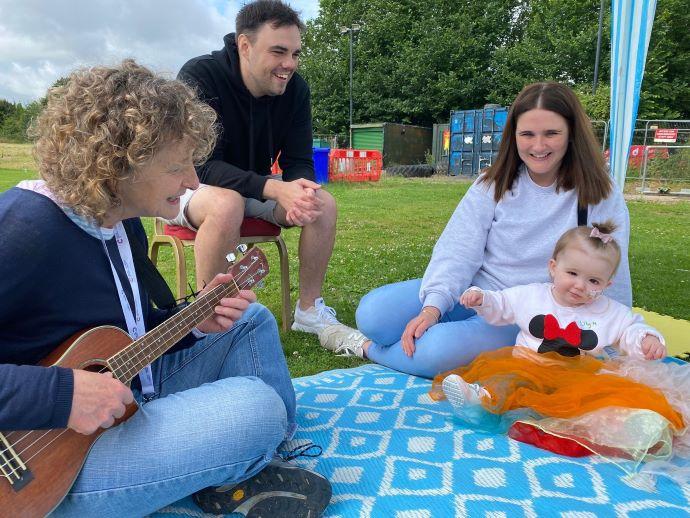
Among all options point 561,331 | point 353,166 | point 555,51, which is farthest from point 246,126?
point 555,51

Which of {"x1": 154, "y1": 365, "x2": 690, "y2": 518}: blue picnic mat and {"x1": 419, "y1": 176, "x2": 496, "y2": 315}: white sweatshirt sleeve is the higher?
{"x1": 419, "y1": 176, "x2": 496, "y2": 315}: white sweatshirt sleeve

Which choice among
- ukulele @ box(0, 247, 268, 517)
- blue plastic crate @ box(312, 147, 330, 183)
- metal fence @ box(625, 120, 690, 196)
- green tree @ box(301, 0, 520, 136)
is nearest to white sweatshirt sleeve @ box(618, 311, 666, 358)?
ukulele @ box(0, 247, 268, 517)

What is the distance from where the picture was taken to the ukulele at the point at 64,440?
53.2 inches

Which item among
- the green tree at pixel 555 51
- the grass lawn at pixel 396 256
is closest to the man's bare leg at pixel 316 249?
the grass lawn at pixel 396 256

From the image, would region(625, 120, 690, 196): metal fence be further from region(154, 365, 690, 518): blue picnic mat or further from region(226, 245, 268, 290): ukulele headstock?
region(226, 245, 268, 290): ukulele headstock

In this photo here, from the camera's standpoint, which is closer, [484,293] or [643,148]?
[484,293]

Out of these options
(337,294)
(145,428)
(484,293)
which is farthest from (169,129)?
(337,294)

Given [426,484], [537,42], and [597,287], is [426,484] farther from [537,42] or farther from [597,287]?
[537,42]

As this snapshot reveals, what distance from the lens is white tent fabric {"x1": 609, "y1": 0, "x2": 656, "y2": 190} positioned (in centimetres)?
438

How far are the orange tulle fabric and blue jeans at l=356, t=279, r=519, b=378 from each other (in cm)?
20

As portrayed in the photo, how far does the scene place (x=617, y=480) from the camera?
76.2 inches

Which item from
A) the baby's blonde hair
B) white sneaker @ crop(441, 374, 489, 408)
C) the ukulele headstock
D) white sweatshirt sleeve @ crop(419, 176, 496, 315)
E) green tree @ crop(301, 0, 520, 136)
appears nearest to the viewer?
the ukulele headstock

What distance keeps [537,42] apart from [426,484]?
30446 mm

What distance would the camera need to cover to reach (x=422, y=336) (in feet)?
9.31
